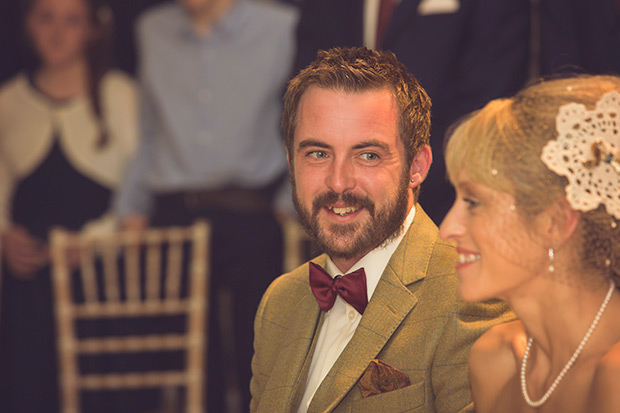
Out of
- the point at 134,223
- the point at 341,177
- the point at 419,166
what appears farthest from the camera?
the point at 134,223

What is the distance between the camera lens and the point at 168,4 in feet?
13.9

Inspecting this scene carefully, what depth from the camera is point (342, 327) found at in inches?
76.2

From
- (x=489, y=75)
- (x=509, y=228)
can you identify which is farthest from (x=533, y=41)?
(x=509, y=228)

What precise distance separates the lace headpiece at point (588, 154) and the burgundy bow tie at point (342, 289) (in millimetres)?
530

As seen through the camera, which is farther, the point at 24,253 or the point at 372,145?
the point at 24,253

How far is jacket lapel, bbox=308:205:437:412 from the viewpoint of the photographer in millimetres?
1747

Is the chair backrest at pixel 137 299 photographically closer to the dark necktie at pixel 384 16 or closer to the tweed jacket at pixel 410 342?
the dark necktie at pixel 384 16

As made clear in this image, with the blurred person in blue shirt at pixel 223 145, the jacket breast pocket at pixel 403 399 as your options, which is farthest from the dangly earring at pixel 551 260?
the blurred person in blue shirt at pixel 223 145

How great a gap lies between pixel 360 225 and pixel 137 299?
2.15 meters

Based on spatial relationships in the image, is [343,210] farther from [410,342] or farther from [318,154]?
[410,342]

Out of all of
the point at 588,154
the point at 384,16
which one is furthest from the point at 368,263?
the point at 384,16

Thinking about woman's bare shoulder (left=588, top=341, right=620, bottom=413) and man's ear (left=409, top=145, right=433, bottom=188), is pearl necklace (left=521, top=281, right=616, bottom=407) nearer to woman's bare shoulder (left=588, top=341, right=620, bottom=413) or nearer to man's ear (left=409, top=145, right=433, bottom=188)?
woman's bare shoulder (left=588, top=341, right=620, bottom=413)

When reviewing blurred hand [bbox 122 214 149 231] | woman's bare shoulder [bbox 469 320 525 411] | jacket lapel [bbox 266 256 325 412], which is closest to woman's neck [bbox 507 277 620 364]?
woman's bare shoulder [bbox 469 320 525 411]

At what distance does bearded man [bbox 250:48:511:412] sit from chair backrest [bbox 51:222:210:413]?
5.88 feet
